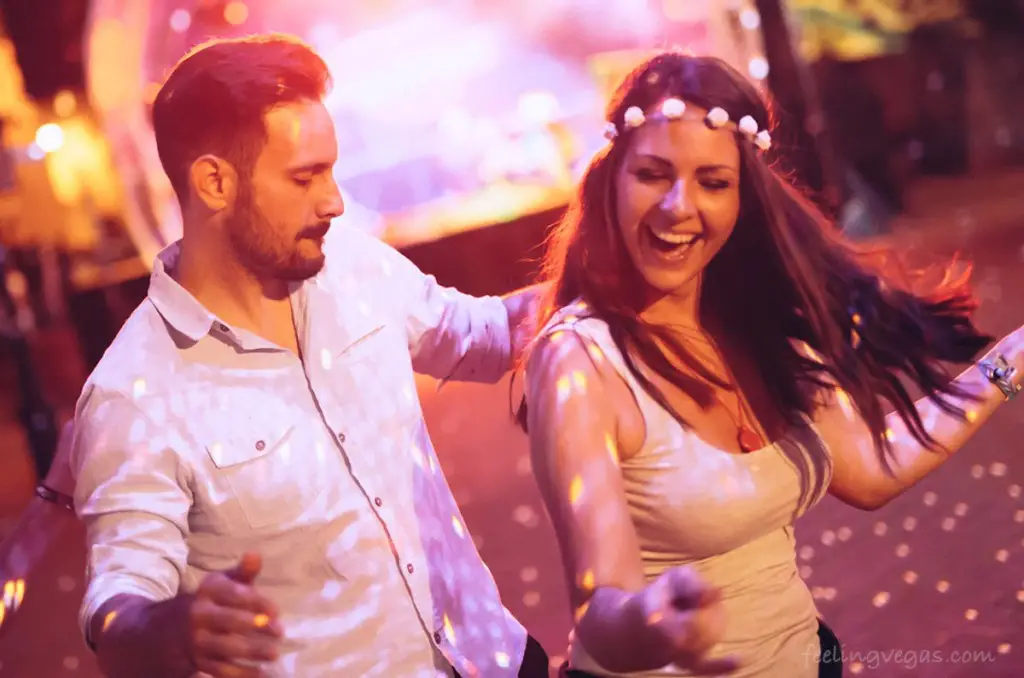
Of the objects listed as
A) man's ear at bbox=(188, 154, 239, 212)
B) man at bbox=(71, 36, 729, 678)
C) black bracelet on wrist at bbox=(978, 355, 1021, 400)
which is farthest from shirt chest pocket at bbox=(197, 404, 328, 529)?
black bracelet on wrist at bbox=(978, 355, 1021, 400)

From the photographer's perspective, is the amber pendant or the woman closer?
the woman

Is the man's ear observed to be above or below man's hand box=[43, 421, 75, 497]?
above

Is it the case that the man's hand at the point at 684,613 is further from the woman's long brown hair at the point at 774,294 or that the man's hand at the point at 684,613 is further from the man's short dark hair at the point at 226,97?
the man's short dark hair at the point at 226,97

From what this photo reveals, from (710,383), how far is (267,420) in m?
0.65

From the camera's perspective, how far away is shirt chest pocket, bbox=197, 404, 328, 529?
49.1 inches

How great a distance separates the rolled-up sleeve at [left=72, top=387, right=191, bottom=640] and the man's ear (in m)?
0.30

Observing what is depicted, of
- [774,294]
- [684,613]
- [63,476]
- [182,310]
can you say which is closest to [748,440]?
[774,294]

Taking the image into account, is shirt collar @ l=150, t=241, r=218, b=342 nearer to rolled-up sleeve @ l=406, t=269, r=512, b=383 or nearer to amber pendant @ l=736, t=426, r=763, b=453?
rolled-up sleeve @ l=406, t=269, r=512, b=383

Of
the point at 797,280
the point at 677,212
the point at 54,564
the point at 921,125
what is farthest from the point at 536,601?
the point at 921,125

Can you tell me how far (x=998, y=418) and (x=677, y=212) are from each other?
2.99m

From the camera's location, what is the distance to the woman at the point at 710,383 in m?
1.17

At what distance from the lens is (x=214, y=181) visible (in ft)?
4.15

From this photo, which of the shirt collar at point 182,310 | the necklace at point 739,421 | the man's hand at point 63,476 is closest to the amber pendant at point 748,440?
the necklace at point 739,421

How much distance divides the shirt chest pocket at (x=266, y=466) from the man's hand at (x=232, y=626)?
0.35 m
